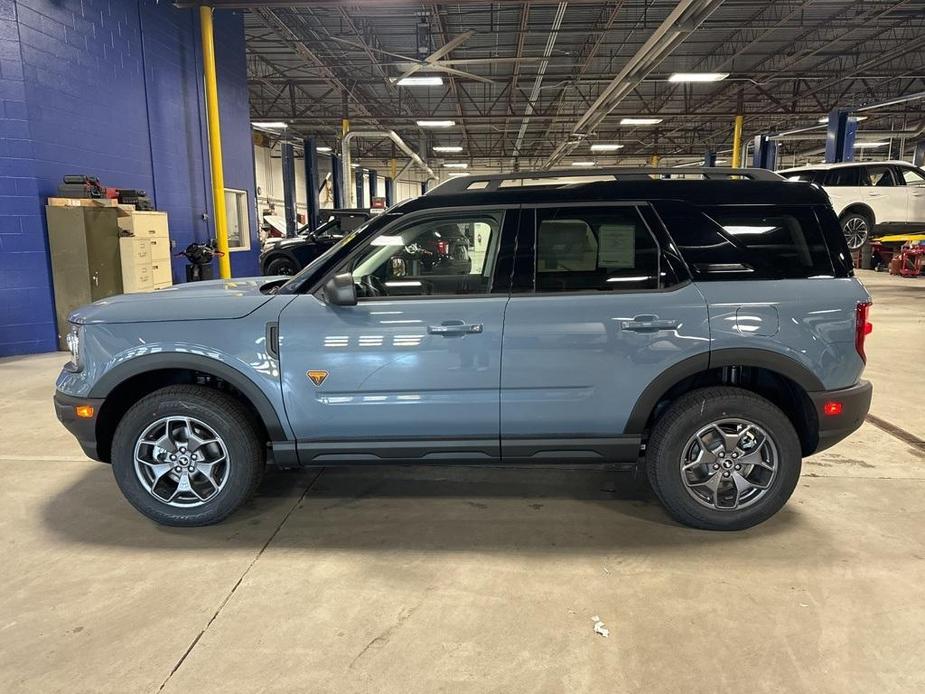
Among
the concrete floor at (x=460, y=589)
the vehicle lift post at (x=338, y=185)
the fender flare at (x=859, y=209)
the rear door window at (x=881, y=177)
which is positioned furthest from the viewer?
the vehicle lift post at (x=338, y=185)

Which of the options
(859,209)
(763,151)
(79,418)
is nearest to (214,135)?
(79,418)

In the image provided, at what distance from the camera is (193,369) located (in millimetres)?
3199

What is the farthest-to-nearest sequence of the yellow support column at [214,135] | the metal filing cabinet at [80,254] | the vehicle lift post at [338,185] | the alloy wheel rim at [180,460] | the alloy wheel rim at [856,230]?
the vehicle lift post at [338,185]
the alloy wheel rim at [856,230]
the yellow support column at [214,135]
the metal filing cabinet at [80,254]
the alloy wheel rim at [180,460]

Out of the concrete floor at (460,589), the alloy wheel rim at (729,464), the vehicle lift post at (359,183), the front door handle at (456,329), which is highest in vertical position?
the vehicle lift post at (359,183)

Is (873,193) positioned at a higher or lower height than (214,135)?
lower

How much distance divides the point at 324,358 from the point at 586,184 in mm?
1620

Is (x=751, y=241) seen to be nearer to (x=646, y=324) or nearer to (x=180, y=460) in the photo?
(x=646, y=324)

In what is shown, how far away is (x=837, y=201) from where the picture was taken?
49.1 feet

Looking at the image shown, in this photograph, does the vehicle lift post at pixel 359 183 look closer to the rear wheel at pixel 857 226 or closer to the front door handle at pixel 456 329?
the rear wheel at pixel 857 226

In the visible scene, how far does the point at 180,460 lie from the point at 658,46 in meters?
12.3

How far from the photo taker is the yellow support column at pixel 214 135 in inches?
400

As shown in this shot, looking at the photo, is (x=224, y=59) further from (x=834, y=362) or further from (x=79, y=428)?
(x=834, y=362)

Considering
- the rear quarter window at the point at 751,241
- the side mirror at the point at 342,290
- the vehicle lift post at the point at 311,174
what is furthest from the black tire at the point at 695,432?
the vehicle lift post at the point at 311,174

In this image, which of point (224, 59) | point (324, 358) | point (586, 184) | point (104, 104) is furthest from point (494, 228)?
point (224, 59)
